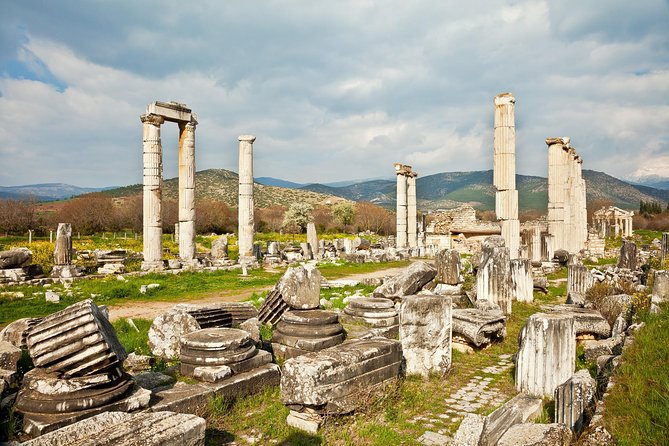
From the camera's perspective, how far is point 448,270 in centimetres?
1330

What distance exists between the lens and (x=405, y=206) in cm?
3291

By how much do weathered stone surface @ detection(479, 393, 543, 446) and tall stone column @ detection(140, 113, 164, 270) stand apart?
1778 cm

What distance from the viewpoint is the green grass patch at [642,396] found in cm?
344

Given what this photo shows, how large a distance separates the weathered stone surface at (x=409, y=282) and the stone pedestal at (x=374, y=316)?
4.49 feet

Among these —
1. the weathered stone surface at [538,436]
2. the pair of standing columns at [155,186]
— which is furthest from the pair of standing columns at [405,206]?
the weathered stone surface at [538,436]

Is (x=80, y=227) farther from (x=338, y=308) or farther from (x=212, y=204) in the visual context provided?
(x=338, y=308)

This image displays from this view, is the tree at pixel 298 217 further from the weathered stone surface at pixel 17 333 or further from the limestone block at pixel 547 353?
the limestone block at pixel 547 353

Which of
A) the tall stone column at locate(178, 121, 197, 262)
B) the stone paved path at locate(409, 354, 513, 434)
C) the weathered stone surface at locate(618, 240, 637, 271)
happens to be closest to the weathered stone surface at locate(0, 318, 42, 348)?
the stone paved path at locate(409, 354, 513, 434)

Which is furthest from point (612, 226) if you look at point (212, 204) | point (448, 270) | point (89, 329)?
point (89, 329)

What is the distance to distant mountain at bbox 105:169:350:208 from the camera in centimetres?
8450

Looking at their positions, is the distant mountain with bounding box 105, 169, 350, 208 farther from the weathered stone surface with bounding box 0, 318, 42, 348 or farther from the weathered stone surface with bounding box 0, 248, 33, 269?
the weathered stone surface with bounding box 0, 318, 42, 348

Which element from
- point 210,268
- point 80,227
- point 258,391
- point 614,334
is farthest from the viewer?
point 80,227

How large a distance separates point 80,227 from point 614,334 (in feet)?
152

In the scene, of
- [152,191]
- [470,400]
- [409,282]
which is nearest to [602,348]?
[470,400]
